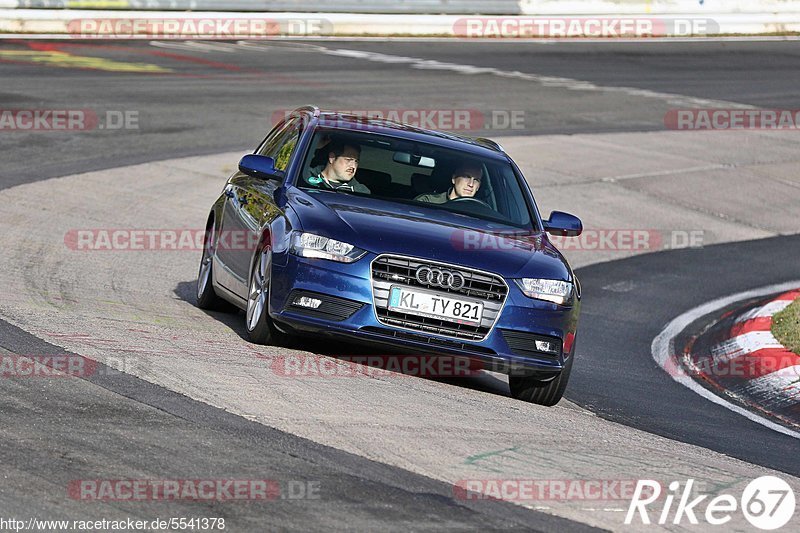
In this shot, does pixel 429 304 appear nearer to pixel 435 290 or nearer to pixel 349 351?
pixel 435 290

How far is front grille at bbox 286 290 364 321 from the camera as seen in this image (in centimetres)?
847

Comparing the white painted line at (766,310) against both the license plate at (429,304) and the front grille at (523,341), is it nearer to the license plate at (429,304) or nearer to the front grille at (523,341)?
the front grille at (523,341)

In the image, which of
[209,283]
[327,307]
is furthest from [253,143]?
[327,307]

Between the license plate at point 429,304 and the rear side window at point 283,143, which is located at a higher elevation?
the rear side window at point 283,143

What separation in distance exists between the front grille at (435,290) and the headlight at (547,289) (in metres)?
0.15

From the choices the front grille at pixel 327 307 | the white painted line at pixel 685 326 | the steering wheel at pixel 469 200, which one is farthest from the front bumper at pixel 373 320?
the white painted line at pixel 685 326

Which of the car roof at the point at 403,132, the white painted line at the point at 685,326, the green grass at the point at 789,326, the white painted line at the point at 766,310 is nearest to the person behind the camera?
the white painted line at the point at 685,326

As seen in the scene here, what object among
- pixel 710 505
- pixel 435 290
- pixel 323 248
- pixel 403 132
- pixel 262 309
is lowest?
pixel 710 505

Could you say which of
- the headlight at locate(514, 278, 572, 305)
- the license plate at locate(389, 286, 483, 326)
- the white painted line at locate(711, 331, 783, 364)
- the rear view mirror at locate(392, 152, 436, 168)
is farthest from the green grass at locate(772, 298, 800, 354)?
the license plate at locate(389, 286, 483, 326)

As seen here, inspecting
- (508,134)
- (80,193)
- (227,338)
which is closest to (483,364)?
(227,338)

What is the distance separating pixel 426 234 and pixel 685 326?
5101 mm

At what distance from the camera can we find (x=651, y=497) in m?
6.41

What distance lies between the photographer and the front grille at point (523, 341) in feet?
28.4

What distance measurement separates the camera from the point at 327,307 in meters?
8.51
